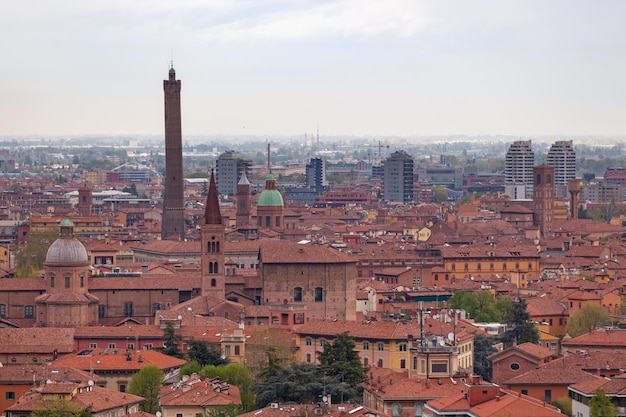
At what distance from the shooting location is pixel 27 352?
5700 centimetres

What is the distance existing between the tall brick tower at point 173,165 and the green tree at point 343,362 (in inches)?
1851

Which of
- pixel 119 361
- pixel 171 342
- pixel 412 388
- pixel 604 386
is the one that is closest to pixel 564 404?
pixel 604 386

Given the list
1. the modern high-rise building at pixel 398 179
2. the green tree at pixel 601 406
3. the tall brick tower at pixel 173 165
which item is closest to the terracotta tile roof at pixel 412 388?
the green tree at pixel 601 406

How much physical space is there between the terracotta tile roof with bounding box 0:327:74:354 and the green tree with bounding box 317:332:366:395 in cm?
883

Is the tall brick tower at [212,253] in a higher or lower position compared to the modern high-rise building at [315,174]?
higher

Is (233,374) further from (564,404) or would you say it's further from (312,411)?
(564,404)

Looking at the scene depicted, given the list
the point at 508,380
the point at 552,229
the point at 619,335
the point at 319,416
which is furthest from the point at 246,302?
the point at 552,229

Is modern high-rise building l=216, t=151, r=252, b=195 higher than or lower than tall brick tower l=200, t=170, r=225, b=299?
lower

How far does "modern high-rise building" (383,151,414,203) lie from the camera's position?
17038 centimetres

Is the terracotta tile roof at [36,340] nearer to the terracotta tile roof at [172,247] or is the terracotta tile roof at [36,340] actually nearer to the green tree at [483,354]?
the green tree at [483,354]

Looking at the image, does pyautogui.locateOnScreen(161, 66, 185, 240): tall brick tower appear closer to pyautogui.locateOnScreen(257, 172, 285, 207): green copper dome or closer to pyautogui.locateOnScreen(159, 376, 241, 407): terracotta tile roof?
pyautogui.locateOnScreen(257, 172, 285, 207): green copper dome

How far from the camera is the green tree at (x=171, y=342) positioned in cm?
5678

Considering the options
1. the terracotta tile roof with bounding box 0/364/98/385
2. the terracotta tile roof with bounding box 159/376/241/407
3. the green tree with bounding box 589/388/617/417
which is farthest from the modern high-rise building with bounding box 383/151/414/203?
the green tree with bounding box 589/388/617/417

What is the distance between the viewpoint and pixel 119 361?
53344 millimetres
